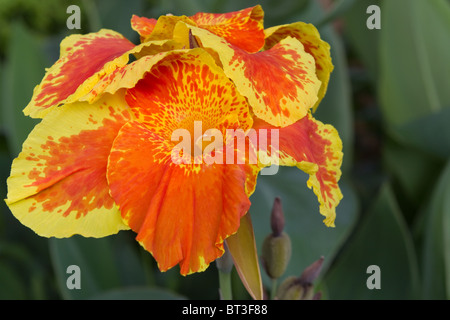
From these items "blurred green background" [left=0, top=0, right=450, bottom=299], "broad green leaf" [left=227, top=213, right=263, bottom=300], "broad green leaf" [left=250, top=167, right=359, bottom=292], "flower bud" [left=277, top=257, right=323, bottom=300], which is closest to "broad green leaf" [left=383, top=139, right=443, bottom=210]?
"blurred green background" [left=0, top=0, right=450, bottom=299]

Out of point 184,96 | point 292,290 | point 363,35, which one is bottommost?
point 292,290

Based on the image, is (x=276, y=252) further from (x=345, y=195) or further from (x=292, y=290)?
(x=345, y=195)

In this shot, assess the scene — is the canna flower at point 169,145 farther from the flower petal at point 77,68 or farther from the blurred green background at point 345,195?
the blurred green background at point 345,195

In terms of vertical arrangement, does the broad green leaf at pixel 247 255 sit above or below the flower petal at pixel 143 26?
below

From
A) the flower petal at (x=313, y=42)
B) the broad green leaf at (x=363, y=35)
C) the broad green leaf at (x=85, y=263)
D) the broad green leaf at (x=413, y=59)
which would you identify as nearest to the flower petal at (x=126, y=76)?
the flower petal at (x=313, y=42)

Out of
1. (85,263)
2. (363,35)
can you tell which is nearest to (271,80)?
(85,263)
